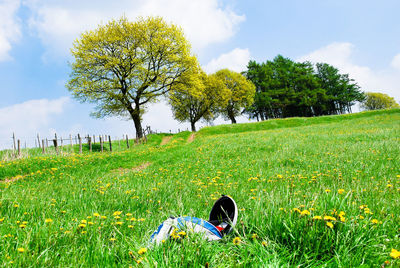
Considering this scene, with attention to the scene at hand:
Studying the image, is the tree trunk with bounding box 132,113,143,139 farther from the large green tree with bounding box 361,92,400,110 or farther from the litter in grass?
the large green tree with bounding box 361,92,400,110

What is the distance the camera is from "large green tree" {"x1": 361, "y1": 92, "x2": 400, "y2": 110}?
Result: 268 ft

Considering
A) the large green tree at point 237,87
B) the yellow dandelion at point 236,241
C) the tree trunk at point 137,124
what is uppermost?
the large green tree at point 237,87

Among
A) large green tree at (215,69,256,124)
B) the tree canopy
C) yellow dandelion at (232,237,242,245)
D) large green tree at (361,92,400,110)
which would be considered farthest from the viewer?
large green tree at (361,92,400,110)

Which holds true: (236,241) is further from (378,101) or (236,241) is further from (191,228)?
(378,101)

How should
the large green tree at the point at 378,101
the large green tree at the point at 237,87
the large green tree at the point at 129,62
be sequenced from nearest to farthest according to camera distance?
the large green tree at the point at 129,62
the large green tree at the point at 237,87
the large green tree at the point at 378,101

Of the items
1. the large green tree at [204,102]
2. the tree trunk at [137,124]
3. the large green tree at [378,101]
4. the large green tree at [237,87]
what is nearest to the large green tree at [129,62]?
the tree trunk at [137,124]

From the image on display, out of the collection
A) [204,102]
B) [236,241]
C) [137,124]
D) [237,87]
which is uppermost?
[237,87]

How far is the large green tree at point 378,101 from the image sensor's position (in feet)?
268

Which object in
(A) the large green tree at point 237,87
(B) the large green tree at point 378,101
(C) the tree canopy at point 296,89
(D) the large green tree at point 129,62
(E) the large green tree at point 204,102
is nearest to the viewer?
(D) the large green tree at point 129,62

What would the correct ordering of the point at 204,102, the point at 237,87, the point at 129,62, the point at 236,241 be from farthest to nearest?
the point at 237,87 → the point at 204,102 → the point at 129,62 → the point at 236,241

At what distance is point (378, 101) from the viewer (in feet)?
269

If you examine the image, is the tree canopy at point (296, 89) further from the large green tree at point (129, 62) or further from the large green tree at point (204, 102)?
the large green tree at point (129, 62)

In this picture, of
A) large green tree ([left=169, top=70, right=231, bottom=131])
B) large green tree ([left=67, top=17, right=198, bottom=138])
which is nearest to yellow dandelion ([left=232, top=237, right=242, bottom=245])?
large green tree ([left=67, top=17, right=198, bottom=138])

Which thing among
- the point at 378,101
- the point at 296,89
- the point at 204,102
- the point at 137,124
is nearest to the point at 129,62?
the point at 137,124
